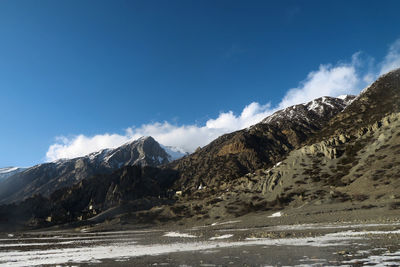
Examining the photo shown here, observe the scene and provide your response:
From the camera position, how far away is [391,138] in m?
102

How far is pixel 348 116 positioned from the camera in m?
178

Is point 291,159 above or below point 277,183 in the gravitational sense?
above

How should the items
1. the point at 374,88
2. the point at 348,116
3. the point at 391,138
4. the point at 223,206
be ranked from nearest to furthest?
the point at 391,138
the point at 223,206
the point at 348,116
the point at 374,88

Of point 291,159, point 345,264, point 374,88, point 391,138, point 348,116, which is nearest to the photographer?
point 345,264

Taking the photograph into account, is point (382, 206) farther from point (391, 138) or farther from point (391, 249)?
point (391, 138)

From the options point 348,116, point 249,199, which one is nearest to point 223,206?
point 249,199

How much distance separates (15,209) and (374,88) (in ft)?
908

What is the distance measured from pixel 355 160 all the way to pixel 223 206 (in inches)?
2212

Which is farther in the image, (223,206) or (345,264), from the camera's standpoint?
(223,206)

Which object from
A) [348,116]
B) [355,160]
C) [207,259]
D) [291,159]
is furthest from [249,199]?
[348,116]

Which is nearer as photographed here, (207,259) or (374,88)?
(207,259)

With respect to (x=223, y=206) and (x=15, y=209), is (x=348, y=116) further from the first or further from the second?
(x=15, y=209)

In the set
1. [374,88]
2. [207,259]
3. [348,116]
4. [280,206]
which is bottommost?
[280,206]

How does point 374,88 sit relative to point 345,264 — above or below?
above
